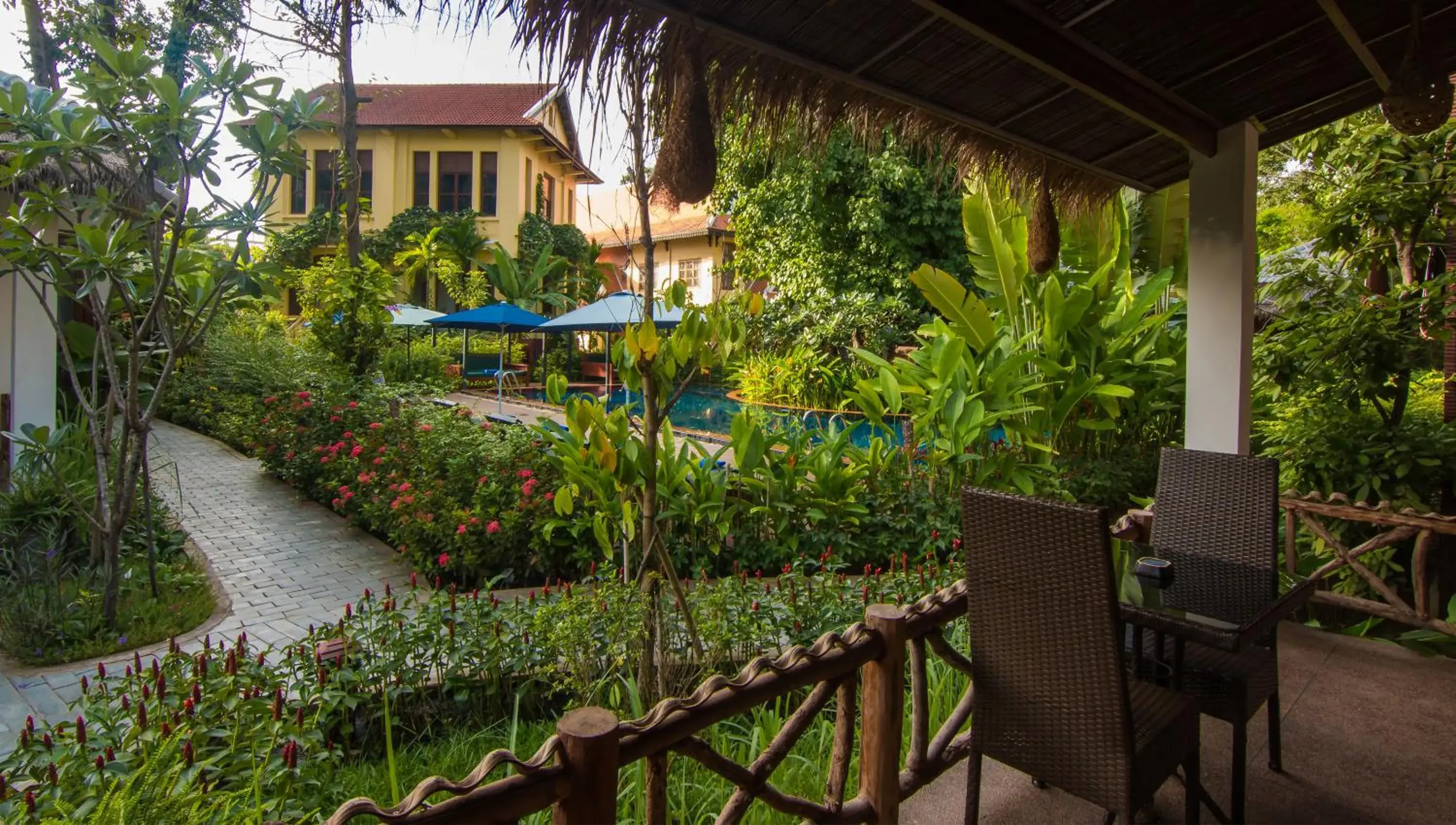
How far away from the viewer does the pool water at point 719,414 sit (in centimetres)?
809

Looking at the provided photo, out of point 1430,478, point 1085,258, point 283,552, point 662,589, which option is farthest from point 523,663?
point 1085,258

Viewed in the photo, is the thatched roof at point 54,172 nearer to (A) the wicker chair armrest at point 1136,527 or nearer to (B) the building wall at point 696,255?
(A) the wicker chair armrest at point 1136,527

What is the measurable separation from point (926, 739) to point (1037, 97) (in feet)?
8.28

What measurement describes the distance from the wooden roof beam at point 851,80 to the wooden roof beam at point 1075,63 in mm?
359

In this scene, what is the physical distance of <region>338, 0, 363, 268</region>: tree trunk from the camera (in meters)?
10.7

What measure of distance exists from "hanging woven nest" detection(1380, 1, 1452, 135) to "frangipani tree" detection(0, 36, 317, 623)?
509cm

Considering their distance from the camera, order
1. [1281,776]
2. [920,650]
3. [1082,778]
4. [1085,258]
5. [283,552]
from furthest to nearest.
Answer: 1. [1085,258]
2. [283,552]
3. [1281,776]
4. [920,650]
5. [1082,778]

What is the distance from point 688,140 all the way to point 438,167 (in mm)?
25596

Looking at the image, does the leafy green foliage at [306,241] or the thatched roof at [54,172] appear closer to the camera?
the thatched roof at [54,172]

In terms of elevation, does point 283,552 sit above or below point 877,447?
below

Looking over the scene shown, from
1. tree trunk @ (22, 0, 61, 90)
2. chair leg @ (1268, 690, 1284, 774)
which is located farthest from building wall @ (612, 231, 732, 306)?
chair leg @ (1268, 690, 1284, 774)

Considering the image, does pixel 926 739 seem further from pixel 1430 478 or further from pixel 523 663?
pixel 1430 478

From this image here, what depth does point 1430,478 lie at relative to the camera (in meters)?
4.29

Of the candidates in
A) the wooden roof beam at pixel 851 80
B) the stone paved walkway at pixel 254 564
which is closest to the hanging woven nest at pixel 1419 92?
the wooden roof beam at pixel 851 80
